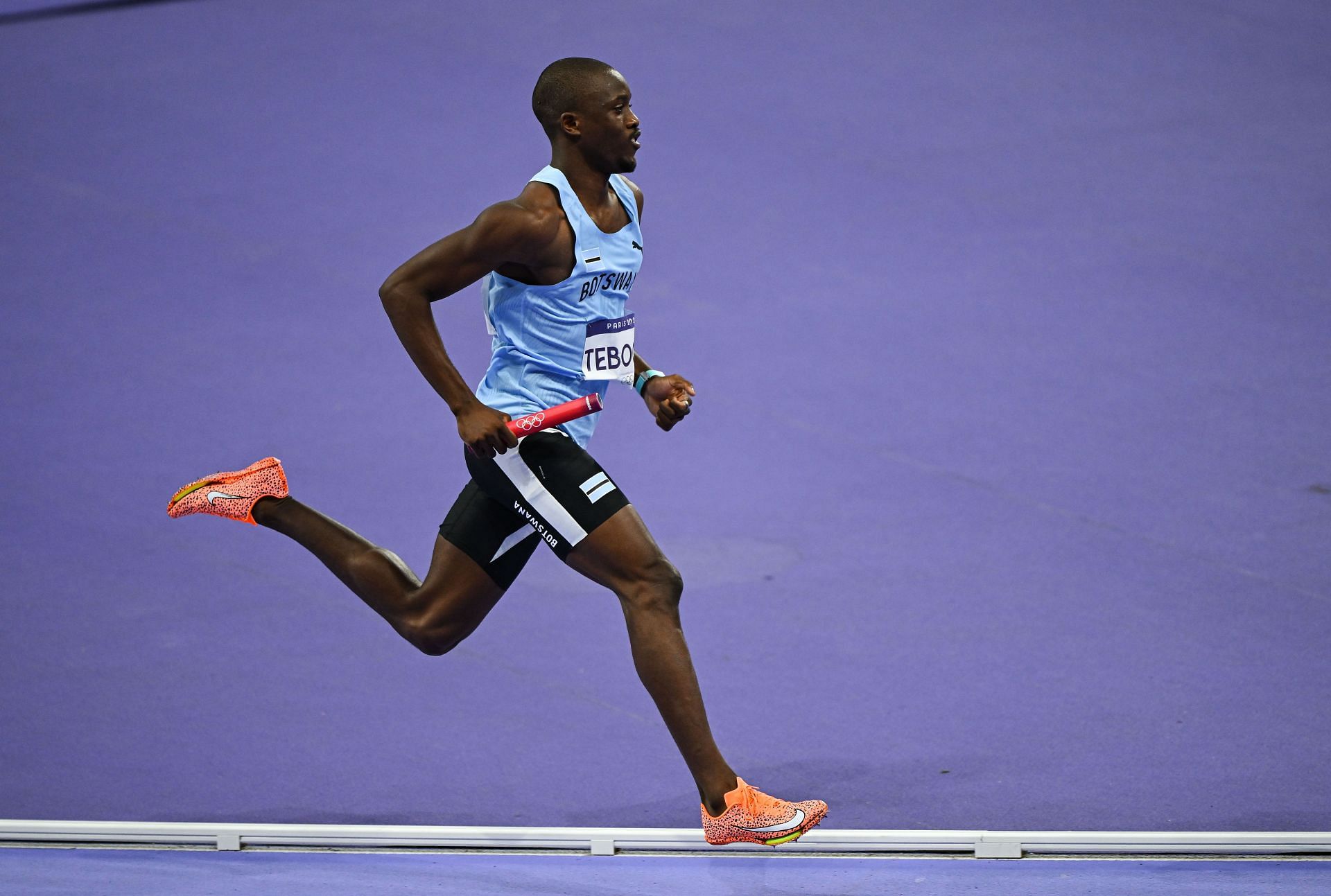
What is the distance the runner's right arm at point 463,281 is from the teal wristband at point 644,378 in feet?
1.48

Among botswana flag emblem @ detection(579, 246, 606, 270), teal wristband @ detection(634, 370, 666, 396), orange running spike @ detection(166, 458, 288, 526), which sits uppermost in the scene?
botswana flag emblem @ detection(579, 246, 606, 270)

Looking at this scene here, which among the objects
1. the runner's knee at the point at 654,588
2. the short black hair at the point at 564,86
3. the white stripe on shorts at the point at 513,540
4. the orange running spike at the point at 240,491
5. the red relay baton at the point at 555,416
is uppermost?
the short black hair at the point at 564,86

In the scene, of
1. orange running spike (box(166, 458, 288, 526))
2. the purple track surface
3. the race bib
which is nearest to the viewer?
the race bib

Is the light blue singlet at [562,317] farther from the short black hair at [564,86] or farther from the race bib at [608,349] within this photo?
the short black hair at [564,86]

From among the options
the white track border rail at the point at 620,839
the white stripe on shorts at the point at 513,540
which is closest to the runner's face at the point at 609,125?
the white stripe on shorts at the point at 513,540

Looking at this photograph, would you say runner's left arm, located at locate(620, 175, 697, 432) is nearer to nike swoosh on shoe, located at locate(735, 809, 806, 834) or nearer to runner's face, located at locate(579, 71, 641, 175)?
runner's face, located at locate(579, 71, 641, 175)

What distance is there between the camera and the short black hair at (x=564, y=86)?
3.18 metres

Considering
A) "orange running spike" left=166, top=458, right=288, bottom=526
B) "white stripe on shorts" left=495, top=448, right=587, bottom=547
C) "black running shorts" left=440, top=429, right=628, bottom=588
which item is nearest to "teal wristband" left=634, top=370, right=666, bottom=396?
"black running shorts" left=440, top=429, right=628, bottom=588

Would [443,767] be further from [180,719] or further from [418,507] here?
Answer: [418,507]

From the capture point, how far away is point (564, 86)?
319cm

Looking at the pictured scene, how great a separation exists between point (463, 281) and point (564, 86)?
1.59ft

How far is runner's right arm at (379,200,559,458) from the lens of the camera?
10.0 feet

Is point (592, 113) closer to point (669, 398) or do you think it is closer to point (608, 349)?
point (608, 349)

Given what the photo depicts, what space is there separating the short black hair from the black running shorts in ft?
2.28
